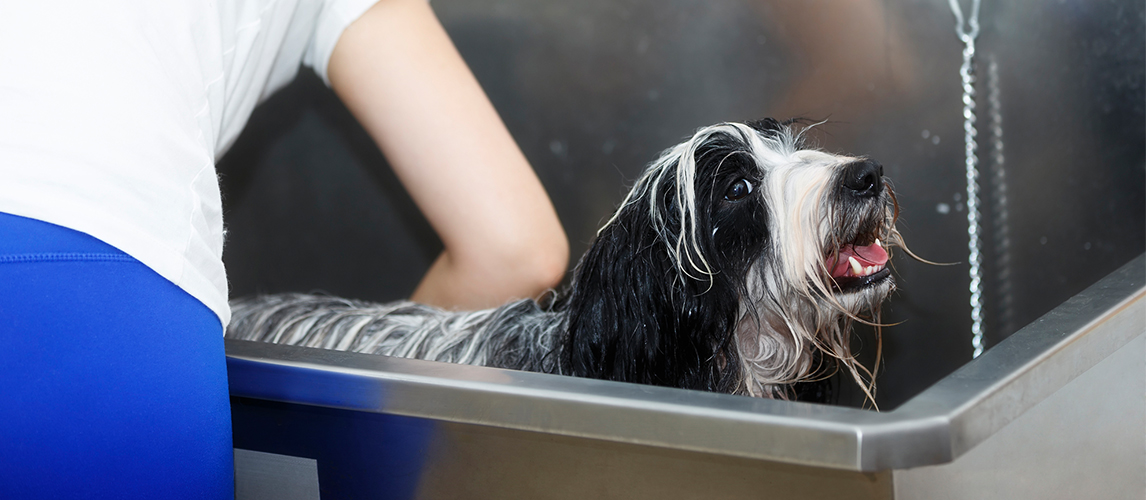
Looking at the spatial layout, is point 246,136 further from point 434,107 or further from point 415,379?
point 415,379

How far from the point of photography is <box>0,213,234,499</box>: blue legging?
68cm

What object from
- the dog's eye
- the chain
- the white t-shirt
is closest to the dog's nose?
the dog's eye

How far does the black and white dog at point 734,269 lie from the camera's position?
99 cm

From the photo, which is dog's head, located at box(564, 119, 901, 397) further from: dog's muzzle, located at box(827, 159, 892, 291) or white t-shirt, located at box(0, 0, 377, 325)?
white t-shirt, located at box(0, 0, 377, 325)

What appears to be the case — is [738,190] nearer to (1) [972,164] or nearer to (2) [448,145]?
(2) [448,145]

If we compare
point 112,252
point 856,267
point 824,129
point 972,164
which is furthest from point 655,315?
point 972,164

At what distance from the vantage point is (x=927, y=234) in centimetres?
172

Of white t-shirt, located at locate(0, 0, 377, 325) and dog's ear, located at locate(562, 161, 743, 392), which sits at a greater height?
white t-shirt, located at locate(0, 0, 377, 325)

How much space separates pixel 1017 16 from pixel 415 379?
1.34m

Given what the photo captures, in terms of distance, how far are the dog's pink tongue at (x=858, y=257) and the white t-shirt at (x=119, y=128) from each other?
2.04ft

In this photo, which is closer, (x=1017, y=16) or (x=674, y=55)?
(x=1017, y=16)

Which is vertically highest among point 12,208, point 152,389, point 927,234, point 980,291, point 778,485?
point 12,208

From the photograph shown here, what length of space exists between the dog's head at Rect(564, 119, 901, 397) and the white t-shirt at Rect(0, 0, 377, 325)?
44 centimetres

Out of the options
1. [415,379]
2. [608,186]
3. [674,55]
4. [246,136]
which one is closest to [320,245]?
[246,136]
